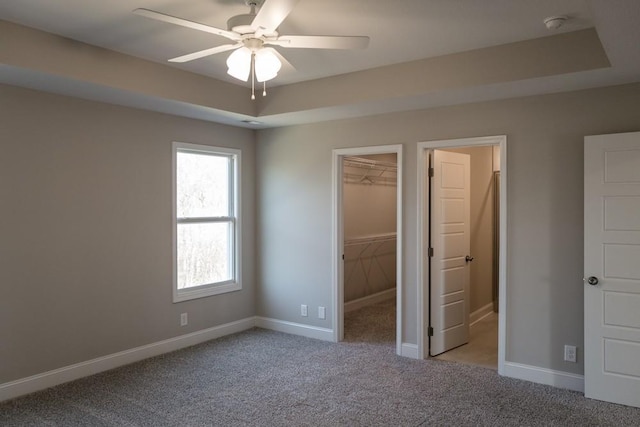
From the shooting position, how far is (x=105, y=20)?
3.01 m

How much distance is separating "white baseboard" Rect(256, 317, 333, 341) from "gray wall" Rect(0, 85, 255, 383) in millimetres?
816

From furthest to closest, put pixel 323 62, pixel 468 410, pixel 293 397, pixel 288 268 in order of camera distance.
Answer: pixel 288 268 → pixel 323 62 → pixel 293 397 → pixel 468 410

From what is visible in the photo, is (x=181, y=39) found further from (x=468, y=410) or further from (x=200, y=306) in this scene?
(x=468, y=410)

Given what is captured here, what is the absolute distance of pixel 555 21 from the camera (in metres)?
2.91

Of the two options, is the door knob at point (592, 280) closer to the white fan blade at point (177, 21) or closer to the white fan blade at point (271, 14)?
the white fan blade at point (271, 14)

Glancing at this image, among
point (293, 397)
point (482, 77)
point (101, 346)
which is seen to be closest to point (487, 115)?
point (482, 77)

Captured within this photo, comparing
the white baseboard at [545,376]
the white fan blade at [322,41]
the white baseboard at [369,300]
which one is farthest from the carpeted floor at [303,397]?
the white fan blade at [322,41]

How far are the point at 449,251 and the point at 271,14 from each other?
319cm

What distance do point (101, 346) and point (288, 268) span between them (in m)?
2.08

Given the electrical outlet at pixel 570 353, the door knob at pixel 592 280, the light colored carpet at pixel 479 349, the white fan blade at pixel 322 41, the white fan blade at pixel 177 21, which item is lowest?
the light colored carpet at pixel 479 349

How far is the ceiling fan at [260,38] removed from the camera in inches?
89.0

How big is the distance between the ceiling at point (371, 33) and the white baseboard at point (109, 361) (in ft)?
7.38

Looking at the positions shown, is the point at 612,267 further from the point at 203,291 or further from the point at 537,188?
the point at 203,291

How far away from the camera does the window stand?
4840mm
